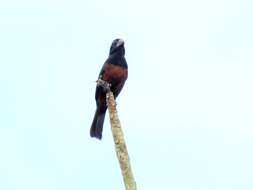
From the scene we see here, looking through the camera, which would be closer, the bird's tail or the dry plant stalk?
the dry plant stalk

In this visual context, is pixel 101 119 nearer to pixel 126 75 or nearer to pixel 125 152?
pixel 126 75

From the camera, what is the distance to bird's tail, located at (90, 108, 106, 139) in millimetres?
8414

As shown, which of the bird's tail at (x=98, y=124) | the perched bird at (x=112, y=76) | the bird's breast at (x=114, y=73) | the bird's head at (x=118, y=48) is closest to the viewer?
the bird's tail at (x=98, y=124)

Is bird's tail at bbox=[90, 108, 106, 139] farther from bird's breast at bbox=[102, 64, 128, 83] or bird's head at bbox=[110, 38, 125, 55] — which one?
bird's head at bbox=[110, 38, 125, 55]

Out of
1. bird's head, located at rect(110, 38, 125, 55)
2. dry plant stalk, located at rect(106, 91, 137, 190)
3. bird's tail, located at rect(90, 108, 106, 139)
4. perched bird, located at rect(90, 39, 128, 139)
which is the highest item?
bird's head, located at rect(110, 38, 125, 55)

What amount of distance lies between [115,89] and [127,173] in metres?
5.79

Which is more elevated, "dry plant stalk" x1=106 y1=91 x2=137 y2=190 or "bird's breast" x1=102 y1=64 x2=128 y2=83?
"bird's breast" x1=102 y1=64 x2=128 y2=83

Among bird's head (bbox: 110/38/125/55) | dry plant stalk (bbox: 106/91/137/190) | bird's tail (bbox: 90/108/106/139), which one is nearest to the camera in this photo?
dry plant stalk (bbox: 106/91/137/190)

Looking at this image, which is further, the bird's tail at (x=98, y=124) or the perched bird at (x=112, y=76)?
the perched bird at (x=112, y=76)

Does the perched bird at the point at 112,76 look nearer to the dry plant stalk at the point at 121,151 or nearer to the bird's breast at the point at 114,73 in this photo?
the bird's breast at the point at 114,73

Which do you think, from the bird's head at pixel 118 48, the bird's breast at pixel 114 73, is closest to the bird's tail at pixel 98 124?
the bird's breast at pixel 114 73

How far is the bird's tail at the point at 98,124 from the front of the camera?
8414 mm

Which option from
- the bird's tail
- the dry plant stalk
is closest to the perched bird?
the bird's tail

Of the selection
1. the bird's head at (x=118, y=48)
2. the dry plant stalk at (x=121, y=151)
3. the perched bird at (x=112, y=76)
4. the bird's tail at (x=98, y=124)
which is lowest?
the dry plant stalk at (x=121, y=151)
